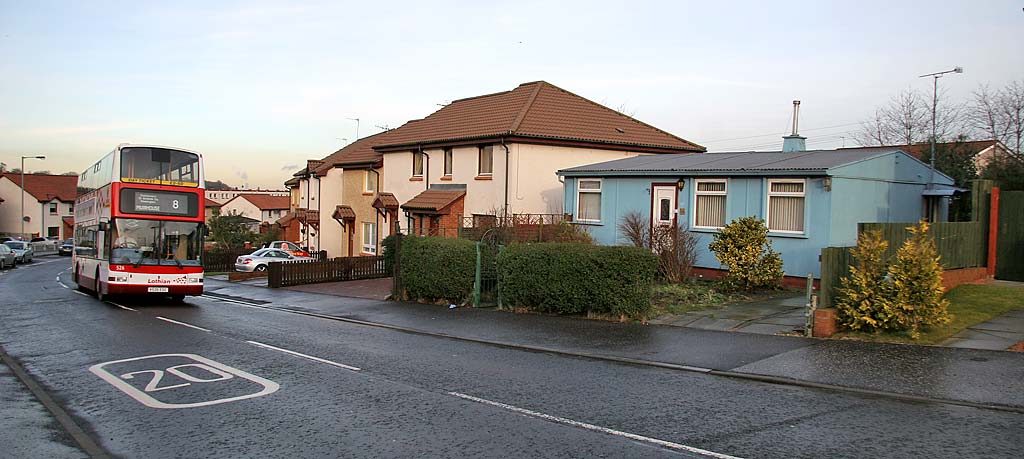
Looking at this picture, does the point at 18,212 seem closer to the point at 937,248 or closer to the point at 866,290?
the point at 937,248

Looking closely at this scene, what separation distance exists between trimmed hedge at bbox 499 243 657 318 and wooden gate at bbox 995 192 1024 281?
885 cm

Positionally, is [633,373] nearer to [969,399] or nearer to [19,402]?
[969,399]

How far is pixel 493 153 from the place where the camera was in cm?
2950

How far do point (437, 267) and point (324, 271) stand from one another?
10.9 meters

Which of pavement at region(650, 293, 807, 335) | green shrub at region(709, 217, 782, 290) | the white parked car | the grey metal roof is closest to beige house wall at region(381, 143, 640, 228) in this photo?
the grey metal roof

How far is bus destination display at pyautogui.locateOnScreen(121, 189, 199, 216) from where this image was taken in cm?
1920

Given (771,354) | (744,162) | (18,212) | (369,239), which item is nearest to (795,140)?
(744,162)

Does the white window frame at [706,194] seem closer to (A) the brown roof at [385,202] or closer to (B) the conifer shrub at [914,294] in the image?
(B) the conifer shrub at [914,294]

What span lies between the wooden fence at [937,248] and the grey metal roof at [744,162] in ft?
9.54

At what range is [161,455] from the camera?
6.41 meters

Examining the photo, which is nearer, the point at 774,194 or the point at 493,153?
the point at 774,194

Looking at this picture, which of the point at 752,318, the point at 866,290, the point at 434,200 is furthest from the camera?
the point at 434,200

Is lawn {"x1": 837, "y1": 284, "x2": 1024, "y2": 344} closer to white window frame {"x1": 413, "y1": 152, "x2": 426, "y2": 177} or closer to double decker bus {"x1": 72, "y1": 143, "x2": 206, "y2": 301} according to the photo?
double decker bus {"x1": 72, "y1": 143, "x2": 206, "y2": 301}

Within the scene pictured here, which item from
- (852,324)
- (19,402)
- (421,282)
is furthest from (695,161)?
(19,402)
